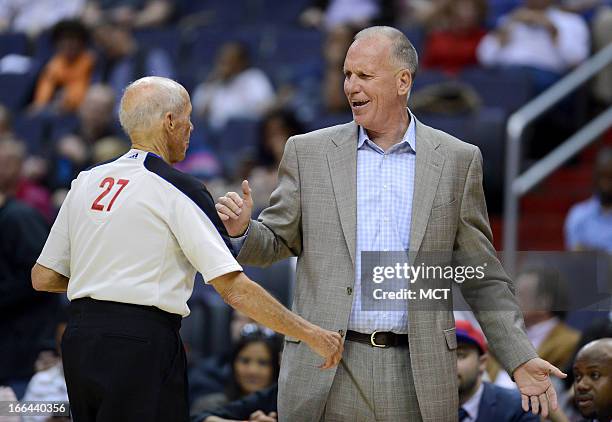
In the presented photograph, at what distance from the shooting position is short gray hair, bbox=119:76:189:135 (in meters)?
4.04

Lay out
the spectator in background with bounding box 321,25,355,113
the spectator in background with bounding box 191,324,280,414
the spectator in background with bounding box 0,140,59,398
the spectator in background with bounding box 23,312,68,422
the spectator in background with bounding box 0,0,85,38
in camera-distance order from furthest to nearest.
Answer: the spectator in background with bounding box 0,0,85,38 → the spectator in background with bounding box 321,25,355,113 → the spectator in background with bounding box 0,140,59,398 → the spectator in background with bounding box 191,324,280,414 → the spectator in background with bounding box 23,312,68,422

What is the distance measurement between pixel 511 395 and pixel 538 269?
2.21ft

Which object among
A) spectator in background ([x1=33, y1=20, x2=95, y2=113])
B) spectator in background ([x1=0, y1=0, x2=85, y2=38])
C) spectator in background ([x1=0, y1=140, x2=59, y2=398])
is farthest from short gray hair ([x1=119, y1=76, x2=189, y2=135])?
spectator in background ([x1=0, y1=0, x2=85, y2=38])

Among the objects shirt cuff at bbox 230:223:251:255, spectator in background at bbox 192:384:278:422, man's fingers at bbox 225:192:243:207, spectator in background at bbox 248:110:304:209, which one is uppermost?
spectator in background at bbox 248:110:304:209

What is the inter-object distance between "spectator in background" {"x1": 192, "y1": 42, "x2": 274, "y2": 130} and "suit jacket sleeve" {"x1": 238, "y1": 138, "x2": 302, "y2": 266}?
261 inches

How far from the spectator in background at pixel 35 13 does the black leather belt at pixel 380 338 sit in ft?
34.3

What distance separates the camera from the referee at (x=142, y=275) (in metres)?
3.88

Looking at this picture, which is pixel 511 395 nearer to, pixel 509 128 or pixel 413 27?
pixel 509 128

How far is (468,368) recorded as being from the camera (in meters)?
5.57

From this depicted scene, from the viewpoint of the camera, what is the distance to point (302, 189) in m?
4.47

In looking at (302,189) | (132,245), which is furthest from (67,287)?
(302,189)

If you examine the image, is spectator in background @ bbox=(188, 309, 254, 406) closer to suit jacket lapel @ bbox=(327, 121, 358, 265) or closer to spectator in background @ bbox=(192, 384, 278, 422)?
spectator in background @ bbox=(192, 384, 278, 422)

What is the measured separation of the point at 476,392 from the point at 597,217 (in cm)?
307

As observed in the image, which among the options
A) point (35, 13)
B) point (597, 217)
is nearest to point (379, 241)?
point (597, 217)
